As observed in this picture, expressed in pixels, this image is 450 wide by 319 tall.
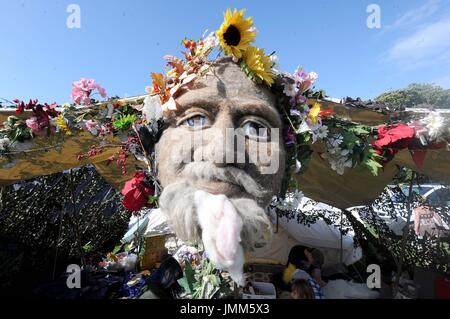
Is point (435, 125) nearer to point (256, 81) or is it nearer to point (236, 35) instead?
point (256, 81)

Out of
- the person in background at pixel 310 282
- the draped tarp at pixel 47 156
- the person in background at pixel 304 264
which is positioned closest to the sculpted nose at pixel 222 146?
the draped tarp at pixel 47 156

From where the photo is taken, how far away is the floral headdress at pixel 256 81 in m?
2.62

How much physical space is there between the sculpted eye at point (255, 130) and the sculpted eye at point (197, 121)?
264 millimetres

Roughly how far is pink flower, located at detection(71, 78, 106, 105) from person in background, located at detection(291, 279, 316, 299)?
3199 mm

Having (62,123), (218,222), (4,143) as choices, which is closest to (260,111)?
(218,222)

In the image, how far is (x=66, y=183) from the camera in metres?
6.29

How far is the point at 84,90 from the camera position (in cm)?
339

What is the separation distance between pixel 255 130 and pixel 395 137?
1.54m

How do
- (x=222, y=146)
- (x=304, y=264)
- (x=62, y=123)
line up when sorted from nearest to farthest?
(x=222, y=146)
(x=62, y=123)
(x=304, y=264)

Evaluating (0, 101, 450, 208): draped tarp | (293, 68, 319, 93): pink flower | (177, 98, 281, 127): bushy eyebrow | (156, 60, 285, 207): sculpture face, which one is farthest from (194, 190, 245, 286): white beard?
(0, 101, 450, 208): draped tarp

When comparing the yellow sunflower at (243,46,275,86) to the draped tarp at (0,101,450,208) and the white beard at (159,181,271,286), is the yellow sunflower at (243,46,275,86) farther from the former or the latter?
the draped tarp at (0,101,450,208)

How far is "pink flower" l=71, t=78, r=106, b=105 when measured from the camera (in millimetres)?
3375

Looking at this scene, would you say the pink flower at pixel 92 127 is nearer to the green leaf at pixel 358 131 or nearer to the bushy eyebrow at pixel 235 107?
the bushy eyebrow at pixel 235 107
